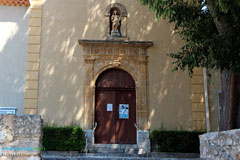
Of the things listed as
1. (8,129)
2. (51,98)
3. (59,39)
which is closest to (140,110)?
(51,98)

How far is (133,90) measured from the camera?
10.7 m

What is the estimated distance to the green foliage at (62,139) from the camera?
30.3ft

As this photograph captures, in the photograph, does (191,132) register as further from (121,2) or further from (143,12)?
(121,2)

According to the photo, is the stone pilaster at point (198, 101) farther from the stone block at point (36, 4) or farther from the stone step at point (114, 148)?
the stone block at point (36, 4)

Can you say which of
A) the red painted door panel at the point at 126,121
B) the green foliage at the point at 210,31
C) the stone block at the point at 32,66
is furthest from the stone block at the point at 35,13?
the green foliage at the point at 210,31

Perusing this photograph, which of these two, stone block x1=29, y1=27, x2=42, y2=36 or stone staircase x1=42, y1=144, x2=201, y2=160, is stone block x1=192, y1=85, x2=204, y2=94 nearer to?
stone staircase x1=42, y1=144, x2=201, y2=160

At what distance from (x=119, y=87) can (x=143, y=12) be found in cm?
303

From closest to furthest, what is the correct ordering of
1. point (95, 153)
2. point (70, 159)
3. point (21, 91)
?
point (70, 159) < point (95, 153) < point (21, 91)

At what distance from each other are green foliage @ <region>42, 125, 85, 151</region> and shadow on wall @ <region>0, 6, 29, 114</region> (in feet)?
5.02

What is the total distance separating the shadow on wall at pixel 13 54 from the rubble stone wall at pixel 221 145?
6.61 metres

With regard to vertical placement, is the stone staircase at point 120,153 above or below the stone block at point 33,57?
below

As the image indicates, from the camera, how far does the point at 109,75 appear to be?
10.8 metres

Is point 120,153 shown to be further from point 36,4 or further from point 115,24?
point 36,4

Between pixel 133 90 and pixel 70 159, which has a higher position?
pixel 133 90
